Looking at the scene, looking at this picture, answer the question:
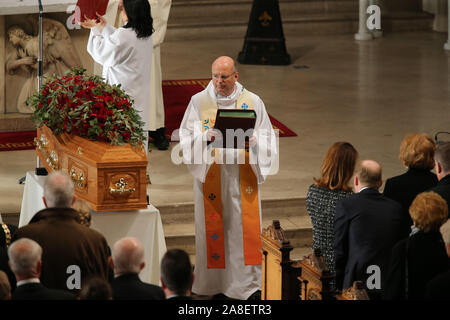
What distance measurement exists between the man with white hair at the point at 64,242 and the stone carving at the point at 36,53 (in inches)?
195

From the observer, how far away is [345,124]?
11.7 meters

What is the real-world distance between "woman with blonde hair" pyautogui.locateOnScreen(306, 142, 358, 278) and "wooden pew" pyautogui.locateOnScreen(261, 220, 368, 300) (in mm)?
272

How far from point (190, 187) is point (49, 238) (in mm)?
3804

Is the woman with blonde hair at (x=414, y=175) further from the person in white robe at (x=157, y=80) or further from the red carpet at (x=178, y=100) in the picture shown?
the red carpet at (x=178, y=100)

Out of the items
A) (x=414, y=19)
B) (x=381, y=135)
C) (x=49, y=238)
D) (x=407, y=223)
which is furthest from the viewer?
(x=414, y=19)

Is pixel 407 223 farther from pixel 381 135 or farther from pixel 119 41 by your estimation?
pixel 381 135

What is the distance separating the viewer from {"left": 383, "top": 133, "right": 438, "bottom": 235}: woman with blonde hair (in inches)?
255

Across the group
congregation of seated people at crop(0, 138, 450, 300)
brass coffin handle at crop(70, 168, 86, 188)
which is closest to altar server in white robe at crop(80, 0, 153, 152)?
brass coffin handle at crop(70, 168, 86, 188)

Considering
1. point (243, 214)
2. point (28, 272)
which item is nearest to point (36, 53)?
point (243, 214)

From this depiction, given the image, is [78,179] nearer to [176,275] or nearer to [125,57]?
[125,57]

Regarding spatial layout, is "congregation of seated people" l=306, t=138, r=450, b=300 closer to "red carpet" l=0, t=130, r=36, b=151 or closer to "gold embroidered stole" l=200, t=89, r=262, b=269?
"gold embroidered stole" l=200, t=89, r=262, b=269

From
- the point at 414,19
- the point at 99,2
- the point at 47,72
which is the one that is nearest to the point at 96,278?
the point at 99,2

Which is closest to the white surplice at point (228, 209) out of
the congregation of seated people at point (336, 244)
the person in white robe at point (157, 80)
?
the congregation of seated people at point (336, 244)

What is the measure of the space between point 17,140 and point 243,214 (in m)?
3.78
